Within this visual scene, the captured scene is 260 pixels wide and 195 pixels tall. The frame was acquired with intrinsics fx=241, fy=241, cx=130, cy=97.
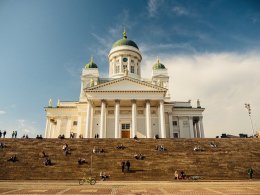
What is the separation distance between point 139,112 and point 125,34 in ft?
93.3

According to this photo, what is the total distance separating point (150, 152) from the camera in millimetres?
27656

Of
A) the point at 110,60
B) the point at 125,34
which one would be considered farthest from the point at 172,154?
the point at 125,34

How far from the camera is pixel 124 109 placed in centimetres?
4497

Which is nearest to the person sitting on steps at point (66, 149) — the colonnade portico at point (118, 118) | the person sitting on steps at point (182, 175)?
the colonnade portico at point (118, 118)

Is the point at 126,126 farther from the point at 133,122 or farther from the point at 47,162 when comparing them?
the point at 47,162

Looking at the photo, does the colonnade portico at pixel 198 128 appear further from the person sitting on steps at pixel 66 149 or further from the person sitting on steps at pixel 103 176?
the person sitting on steps at pixel 103 176

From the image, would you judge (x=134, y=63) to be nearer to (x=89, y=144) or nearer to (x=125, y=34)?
(x=125, y=34)

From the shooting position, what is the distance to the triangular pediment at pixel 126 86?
137 ft

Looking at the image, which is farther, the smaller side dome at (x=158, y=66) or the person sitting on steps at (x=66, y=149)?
the smaller side dome at (x=158, y=66)

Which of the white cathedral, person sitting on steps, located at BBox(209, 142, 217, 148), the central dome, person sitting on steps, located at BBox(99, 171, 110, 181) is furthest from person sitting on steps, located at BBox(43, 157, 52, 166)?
the central dome

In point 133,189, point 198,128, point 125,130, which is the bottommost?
point 133,189

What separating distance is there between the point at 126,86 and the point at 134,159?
→ 61.2 feet

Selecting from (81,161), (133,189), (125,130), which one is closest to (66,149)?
(81,161)

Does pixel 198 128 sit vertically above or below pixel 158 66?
below
